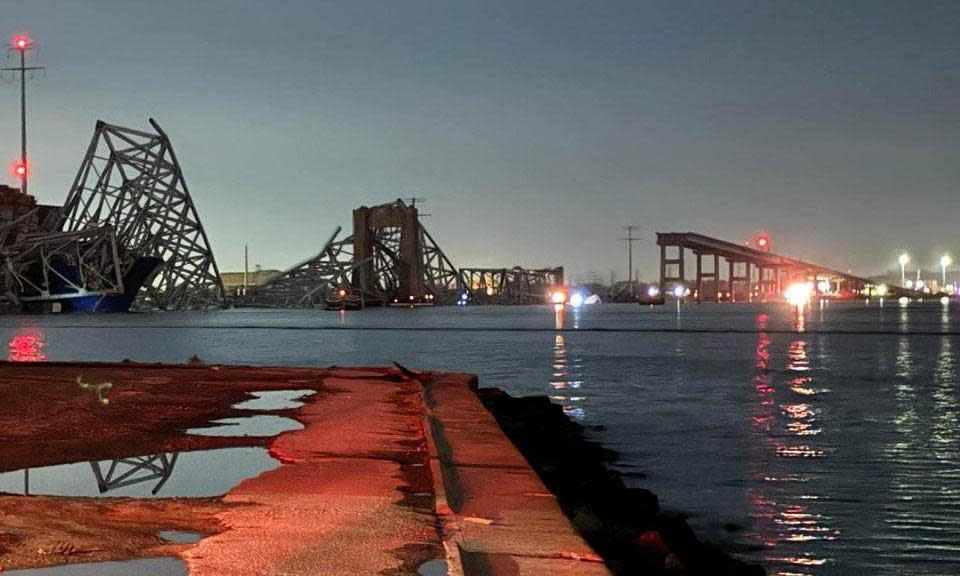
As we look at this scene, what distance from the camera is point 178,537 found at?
21.6 ft

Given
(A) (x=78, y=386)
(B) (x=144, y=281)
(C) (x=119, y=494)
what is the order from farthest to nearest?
(B) (x=144, y=281), (A) (x=78, y=386), (C) (x=119, y=494)

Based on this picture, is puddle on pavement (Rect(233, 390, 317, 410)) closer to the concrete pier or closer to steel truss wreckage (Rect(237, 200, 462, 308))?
the concrete pier

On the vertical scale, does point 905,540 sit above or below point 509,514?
below

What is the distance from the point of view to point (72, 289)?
103562mm

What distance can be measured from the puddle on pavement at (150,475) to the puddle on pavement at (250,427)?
1206 mm

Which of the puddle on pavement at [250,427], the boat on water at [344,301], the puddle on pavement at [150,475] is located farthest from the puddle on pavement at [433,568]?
the boat on water at [344,301]

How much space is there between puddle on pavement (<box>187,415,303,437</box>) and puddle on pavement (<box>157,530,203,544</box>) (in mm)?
5045

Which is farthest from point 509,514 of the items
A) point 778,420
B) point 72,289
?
point 72,289

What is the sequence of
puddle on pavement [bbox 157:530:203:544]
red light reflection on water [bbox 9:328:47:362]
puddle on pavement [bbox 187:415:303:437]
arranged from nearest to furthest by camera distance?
puddle on pavement [bbox 157:530:203:544], puddle on pavement [bbox 187:415:303:437], red light reflection on water [bbox 9:328:47:362]

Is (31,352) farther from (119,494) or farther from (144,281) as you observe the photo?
(144,281)

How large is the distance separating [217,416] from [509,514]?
7.51 m

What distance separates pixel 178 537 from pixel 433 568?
1.68 metres

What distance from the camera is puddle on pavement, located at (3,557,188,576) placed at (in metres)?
5.71

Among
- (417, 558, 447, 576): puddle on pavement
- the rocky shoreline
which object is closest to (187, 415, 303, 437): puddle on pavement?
the rocky shoreline
